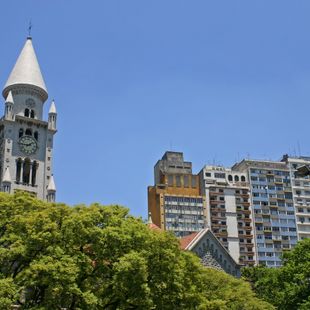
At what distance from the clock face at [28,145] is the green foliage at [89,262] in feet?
150

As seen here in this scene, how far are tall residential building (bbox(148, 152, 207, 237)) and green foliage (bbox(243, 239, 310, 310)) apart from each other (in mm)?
56450

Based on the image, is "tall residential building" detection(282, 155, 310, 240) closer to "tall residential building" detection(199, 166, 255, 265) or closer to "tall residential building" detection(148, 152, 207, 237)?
"tall residential building" detection(199, 166, 255, 265)

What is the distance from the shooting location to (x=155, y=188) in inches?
4540

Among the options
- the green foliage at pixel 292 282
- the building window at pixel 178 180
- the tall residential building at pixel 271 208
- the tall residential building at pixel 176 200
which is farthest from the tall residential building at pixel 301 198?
the green foliage at pixel 292 282

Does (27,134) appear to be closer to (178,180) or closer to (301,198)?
(178,180)

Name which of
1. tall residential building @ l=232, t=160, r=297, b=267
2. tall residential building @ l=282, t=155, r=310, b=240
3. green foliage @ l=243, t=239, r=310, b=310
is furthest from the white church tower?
tall residential building @ l=282, t=155, r=310, b=240

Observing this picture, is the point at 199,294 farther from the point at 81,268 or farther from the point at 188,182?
the point at 188,182

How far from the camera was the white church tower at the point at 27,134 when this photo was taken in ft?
255

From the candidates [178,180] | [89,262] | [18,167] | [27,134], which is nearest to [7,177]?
[18,167]

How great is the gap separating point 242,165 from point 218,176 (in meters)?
8.07

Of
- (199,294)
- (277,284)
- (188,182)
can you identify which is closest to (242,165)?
(188,182)

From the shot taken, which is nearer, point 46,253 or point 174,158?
point 46,253

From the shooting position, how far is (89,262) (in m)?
30.6

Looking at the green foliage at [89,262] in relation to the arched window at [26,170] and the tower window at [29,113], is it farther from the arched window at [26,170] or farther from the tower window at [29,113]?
the tower window at [29,113]
